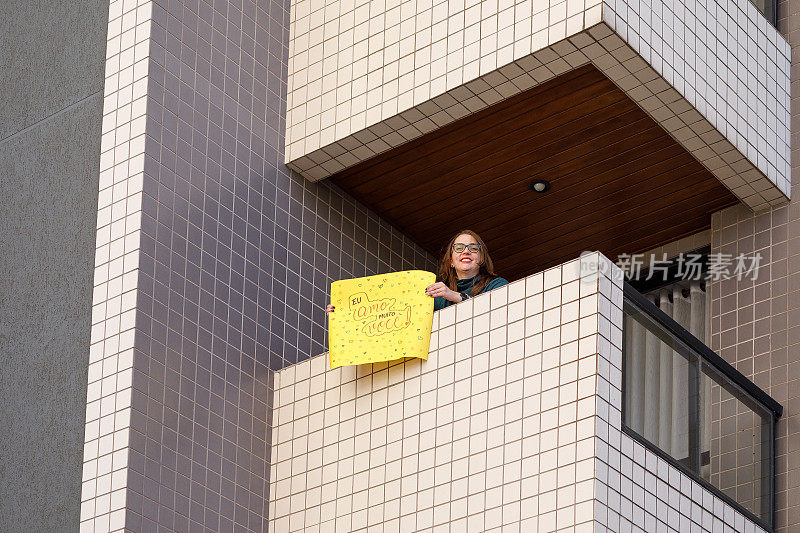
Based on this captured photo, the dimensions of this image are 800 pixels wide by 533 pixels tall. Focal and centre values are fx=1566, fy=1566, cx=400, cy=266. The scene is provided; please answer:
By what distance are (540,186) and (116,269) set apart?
352 centimetres

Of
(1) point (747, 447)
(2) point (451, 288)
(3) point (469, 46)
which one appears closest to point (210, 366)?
(2) point (451, 288)

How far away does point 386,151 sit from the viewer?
11.9m

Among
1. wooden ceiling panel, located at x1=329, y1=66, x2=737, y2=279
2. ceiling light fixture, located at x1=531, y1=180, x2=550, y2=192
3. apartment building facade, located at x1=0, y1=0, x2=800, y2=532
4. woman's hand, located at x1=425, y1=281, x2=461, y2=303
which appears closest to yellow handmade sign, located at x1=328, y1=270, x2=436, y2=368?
woman's hand, located at x1=425, y1=281, x2=461, y2=303

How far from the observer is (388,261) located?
12.8 m

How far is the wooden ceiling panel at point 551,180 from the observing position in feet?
37.6

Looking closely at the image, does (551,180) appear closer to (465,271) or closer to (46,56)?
(465,271)

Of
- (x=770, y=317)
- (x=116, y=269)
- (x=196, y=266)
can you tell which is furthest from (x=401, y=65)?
(x=770, y=317)

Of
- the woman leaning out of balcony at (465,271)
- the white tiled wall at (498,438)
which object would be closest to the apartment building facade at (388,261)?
the white tiled wall at (498,438)

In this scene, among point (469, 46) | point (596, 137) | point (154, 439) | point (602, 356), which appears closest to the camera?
point (602, 356)

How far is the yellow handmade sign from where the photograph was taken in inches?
409

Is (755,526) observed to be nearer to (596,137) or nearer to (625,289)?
(625,289)

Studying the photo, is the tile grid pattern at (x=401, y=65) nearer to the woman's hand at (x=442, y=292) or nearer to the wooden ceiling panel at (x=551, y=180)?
the wooden ceiling panel at (x=551, y=180)

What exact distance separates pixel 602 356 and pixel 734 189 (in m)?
2.96

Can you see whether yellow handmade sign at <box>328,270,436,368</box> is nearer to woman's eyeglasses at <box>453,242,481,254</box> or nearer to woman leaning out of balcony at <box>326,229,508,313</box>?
woman leaning out of balcony at <box>326,229,508,313</box>
